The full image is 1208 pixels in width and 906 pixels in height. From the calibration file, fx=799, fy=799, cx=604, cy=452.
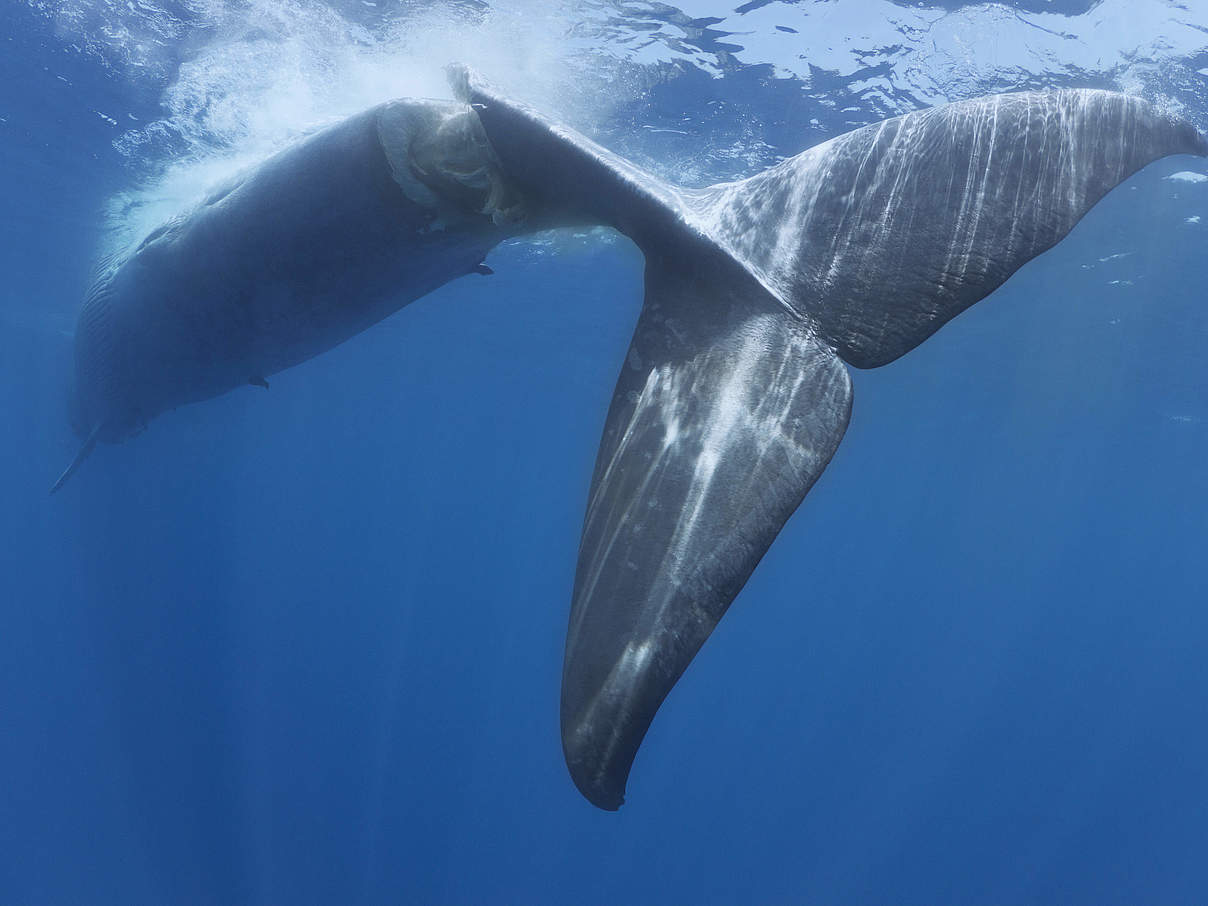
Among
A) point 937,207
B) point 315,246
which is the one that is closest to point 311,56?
point 315,246

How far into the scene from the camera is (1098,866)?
4325cm

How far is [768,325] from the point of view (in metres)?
3.37

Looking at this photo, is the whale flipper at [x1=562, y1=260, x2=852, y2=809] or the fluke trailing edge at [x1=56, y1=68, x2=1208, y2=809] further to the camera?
the fluke trailing edge at [x1=56, y1=68, x2=1208, y2=809]

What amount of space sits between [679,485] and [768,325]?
0.84m

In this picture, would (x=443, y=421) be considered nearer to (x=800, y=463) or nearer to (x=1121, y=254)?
(x=1121, y=254)

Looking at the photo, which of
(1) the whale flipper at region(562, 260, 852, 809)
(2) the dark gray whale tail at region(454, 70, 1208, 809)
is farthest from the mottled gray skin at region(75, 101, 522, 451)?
(1) the whale flipper at region(562, 260, 852, 809)

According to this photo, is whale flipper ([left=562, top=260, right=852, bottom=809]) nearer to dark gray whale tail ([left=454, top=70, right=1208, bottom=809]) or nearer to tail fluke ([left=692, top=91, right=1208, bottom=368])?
dark gray whale tail ([left=454, top=70, right=1208, bottom=809])

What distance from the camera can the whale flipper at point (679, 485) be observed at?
2.63 meters

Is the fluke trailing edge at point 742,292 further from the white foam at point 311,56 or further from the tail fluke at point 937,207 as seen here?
the white foam at point 311,56

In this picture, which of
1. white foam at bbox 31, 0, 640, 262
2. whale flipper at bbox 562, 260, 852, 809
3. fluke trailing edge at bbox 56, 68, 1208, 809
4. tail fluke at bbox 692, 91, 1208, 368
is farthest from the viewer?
white foam at bbox 31, 0, 640, 262

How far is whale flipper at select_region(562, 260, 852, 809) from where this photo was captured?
263cm

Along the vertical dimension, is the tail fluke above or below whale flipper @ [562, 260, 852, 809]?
above

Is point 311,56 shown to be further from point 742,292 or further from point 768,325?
point 768,325

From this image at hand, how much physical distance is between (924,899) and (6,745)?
39.9 m
